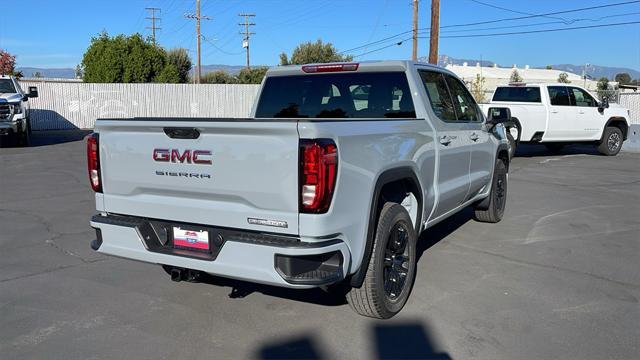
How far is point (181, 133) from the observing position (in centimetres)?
367

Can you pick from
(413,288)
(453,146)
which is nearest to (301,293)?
(413,288)

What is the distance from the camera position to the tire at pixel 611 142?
16.2 metres

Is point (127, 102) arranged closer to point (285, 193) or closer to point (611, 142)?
point (611, 142)

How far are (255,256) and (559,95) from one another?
14.1m

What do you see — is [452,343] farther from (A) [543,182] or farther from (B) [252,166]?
(A) [543,182]

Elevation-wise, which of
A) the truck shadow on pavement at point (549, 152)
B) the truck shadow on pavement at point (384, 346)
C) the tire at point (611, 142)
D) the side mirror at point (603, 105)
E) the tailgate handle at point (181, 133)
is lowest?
the truck shadow on pavement at point (384, 346)

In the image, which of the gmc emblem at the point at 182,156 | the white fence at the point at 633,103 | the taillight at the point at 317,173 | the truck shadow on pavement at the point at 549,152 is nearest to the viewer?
the taillight at the point at 317,173

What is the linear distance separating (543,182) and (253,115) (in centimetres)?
768

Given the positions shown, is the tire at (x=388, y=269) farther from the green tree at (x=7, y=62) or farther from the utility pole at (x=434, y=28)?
the green tree at (x=7, y=62)

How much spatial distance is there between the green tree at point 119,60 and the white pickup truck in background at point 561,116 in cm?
2581

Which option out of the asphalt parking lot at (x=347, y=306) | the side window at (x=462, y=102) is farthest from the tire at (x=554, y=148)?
the side window at (x=462, y=102)

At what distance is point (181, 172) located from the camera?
3.71 m

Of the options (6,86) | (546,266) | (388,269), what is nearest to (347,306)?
(388,269)

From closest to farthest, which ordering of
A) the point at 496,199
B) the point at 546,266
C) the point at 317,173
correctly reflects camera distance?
the point at 317,173
the point at 546,266
the point at 496,199
